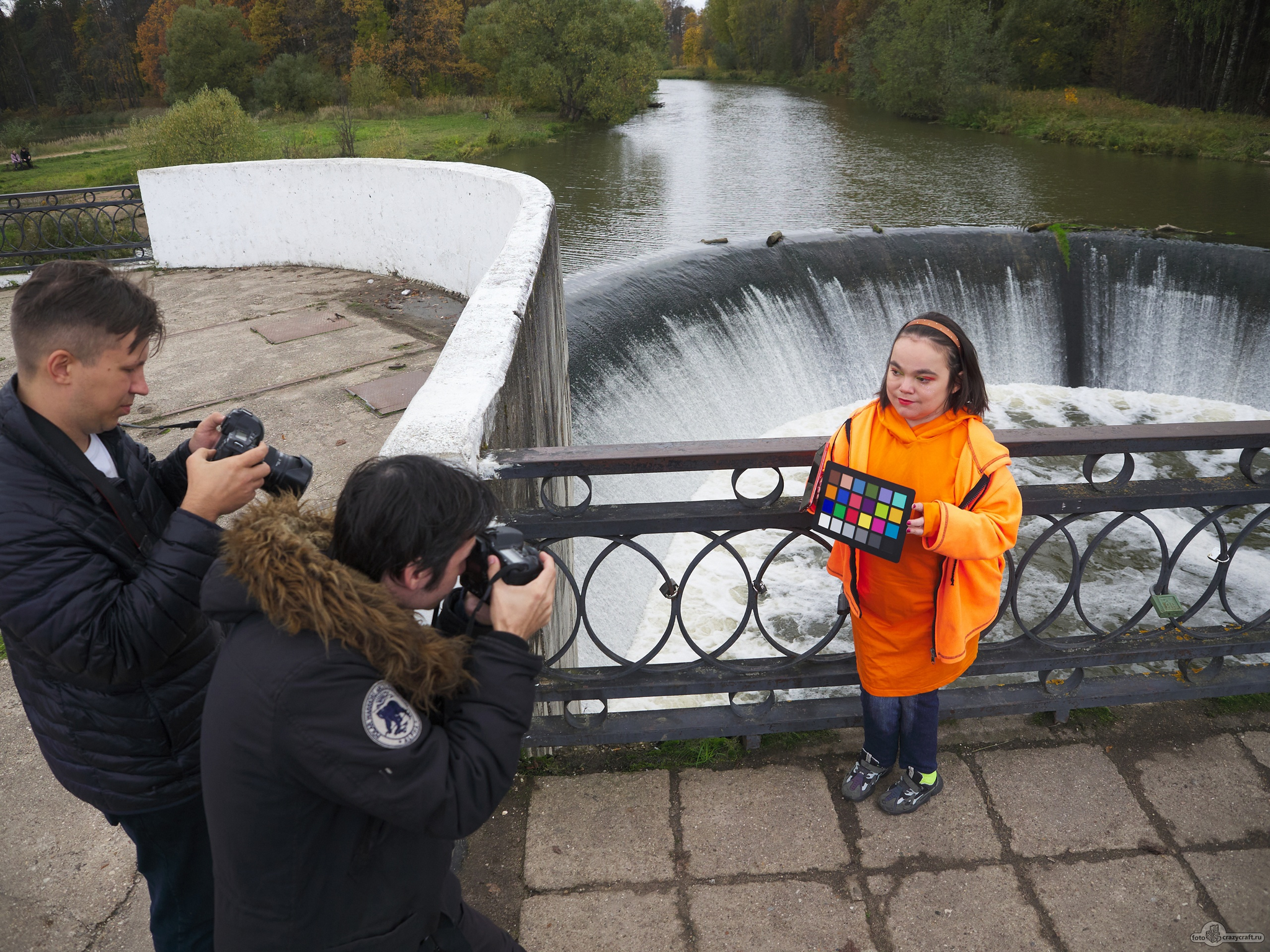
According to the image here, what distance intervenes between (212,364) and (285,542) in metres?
6.12

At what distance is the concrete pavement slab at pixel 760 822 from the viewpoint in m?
2.36

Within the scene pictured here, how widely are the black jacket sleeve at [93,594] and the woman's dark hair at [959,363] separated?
1.65 m

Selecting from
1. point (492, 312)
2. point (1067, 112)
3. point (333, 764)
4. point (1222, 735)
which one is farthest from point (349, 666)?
point (1067, 112)

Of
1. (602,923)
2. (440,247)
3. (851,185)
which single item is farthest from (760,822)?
(851,185)

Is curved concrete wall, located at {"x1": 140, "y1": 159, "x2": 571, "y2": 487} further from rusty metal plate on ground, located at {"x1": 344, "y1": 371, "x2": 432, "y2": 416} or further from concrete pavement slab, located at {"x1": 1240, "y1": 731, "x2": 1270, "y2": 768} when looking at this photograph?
concrete pavement slab, located at {"x1": 1240, "y1": 731, "x2": 1270, "y2": 768}

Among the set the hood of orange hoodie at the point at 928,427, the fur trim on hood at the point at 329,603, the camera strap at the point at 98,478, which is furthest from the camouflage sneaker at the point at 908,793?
the camera strap at the point at 98,478

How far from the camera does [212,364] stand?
260 inches

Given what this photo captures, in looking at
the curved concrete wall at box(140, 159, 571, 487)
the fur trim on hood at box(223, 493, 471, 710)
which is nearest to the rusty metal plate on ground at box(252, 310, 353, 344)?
the curved concrete wall at box(140, 159, 571, 487)

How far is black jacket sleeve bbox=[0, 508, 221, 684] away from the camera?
1.46m

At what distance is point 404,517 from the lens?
4.17 ft

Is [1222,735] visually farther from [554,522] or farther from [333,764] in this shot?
[333,764]

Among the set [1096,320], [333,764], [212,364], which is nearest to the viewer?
[333,764]

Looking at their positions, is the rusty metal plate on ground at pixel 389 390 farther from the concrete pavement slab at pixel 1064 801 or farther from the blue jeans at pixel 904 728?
the concrete pavement slab at pixel 1064 801

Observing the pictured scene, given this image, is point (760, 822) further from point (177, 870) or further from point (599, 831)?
point (177, 870)
